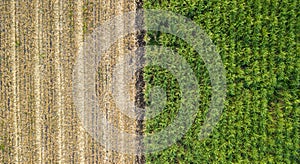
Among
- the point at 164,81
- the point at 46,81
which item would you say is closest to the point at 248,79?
the point at 164,81

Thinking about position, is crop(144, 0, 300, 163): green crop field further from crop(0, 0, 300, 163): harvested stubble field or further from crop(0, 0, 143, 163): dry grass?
crop(0, 0, 143, 163): dry grass

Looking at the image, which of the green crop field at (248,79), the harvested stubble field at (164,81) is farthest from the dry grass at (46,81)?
the green crop field at (248,79)

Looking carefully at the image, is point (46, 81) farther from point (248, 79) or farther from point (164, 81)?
point (248, 79)

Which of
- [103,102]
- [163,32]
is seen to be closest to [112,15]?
[163,32]

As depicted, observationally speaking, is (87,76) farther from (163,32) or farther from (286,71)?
(286,71)

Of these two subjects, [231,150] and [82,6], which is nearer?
[231,150]

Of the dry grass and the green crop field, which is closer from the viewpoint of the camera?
the green crop field

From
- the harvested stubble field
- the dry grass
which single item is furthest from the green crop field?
the dry grass
